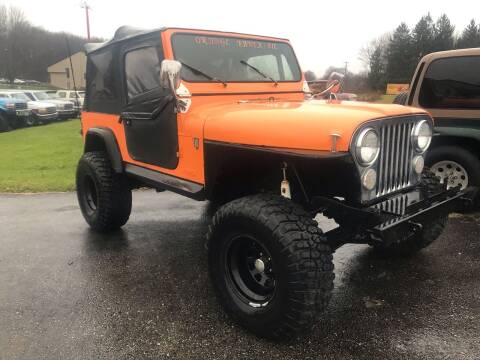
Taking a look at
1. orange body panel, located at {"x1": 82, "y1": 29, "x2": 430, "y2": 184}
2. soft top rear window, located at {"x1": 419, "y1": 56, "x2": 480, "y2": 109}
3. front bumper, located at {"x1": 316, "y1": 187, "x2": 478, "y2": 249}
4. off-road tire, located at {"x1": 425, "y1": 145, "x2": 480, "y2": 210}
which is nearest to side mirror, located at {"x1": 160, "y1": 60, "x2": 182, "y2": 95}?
orange body panel, located at {"x1": 82, "y1": 29, "x2": 430, "y2": 184}

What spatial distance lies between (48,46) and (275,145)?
221 feet

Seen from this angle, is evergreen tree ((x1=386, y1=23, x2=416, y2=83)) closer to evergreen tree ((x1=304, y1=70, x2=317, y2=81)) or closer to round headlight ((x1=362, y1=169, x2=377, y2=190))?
evergreen tree ((x1=304, y1=70, x2=317, y2=81))

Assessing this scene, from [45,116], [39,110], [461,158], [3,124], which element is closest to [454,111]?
[461,158]

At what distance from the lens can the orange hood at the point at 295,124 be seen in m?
2.47

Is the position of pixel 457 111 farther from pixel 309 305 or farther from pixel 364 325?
pixel 309 305

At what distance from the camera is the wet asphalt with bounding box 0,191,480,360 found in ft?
8.88

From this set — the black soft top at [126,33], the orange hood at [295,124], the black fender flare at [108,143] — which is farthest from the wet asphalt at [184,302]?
the black soft top at [126,33]

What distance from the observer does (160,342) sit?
9.17 feet

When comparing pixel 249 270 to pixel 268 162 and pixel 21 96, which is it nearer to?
pixel 268 162

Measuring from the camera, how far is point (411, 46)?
50.0m

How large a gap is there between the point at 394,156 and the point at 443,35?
184ft

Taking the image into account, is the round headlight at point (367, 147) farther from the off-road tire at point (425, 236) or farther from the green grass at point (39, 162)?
the green grass at point (39, 162)

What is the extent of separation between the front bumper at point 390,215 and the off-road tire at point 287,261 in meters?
0.21

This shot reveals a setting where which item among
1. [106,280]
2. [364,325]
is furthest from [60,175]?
[364,325]
